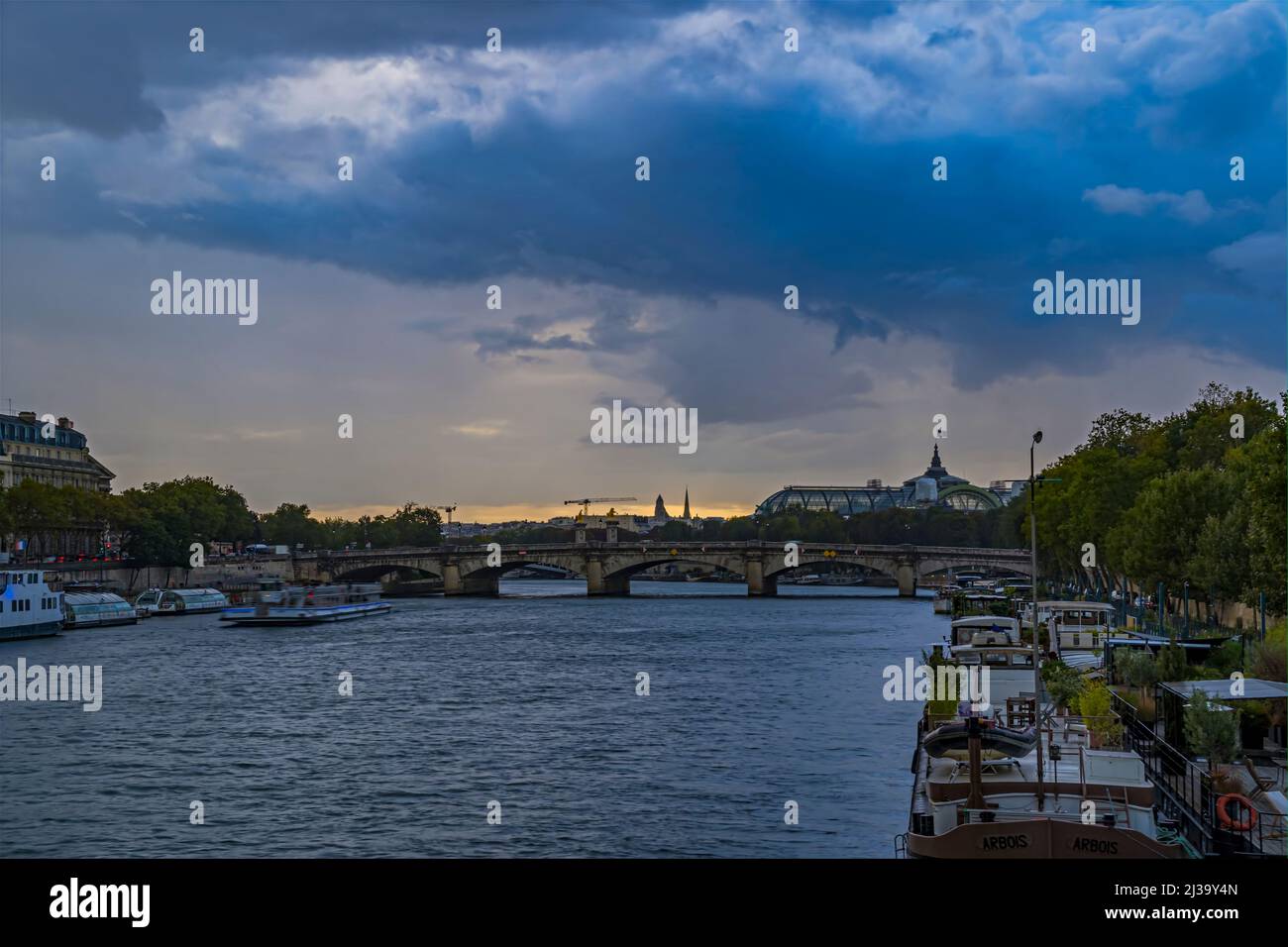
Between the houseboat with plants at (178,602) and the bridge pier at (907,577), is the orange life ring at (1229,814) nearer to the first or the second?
the houseboat with plants at (178,602)

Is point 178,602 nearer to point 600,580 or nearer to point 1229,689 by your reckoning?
point 600,580

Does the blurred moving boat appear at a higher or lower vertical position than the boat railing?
lower

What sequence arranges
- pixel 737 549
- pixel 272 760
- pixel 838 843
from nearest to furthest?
pixel 838 843
pixel 272 760
pixel 737 549

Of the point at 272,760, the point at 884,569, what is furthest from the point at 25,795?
the point at 884,569

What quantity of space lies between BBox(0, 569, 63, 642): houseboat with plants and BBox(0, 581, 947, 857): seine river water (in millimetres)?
1966

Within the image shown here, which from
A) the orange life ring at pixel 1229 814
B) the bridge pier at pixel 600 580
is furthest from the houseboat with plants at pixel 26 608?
the orange life ring at pixel 1229 814

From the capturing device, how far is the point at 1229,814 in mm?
22266

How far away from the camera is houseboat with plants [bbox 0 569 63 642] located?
83812 mm

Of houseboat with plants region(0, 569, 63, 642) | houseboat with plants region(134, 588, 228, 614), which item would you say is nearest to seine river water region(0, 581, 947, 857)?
houseboat with plants region(0, 569, 63, 642)

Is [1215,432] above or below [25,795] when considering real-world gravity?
above

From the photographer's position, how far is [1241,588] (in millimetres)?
56656

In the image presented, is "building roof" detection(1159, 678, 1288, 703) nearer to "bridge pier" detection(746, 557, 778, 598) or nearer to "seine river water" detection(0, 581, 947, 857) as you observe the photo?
"seine river water" detection(0, 581, 947, 857)
